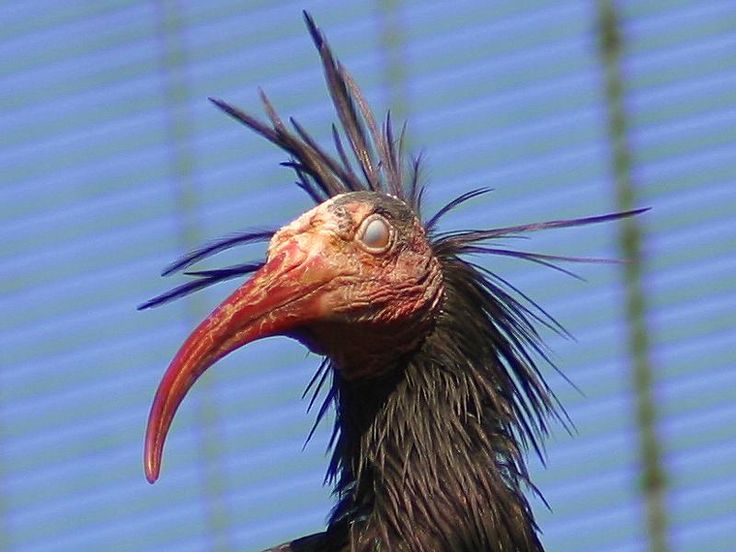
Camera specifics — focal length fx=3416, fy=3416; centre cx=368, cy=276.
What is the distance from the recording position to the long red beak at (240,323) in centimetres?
913

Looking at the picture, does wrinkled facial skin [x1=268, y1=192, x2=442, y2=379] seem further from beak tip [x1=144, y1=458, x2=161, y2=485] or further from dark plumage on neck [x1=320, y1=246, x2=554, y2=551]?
beak tip [x1=144, y1=458, x2=161, y2=485]

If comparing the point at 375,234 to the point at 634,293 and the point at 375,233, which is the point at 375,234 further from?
the point at 634,293

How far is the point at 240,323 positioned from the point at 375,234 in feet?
1.82

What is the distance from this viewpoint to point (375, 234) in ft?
31.1

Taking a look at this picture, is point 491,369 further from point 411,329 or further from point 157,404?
point 157,404

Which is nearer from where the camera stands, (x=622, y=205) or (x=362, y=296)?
(x=362, y=296)

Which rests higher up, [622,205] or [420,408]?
[622,205]

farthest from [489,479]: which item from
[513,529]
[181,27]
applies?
[181,27]

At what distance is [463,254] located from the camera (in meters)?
9.70

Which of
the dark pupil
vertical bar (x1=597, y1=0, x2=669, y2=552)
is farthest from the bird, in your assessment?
vertical bar (x1=597, y1=0, x2=669, y2=552)

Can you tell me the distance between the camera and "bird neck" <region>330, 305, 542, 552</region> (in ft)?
30.8

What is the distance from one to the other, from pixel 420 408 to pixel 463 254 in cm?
49

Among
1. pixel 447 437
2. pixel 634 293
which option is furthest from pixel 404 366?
pixel 634 293

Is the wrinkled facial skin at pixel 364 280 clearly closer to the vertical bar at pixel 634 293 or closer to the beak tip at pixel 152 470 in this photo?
the beak tip at pixel 152 470
